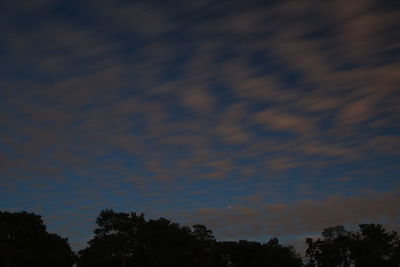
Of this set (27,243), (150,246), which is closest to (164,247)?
(150,246)

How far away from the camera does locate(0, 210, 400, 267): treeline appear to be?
92.8m

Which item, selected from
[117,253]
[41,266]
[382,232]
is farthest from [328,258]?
[41,266]

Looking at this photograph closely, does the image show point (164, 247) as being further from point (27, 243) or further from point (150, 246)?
point (27, 243)

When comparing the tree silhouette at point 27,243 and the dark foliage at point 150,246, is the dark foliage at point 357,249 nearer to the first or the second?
the dark foliage at point 150,246

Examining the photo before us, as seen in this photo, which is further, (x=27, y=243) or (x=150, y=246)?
(x=150, y=246)

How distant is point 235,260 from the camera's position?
119438 mm

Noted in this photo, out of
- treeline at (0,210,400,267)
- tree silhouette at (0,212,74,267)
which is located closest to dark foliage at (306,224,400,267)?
treeline at (0,210,400,267)

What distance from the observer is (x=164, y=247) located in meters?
102

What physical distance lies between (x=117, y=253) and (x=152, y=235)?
9286 millimetres

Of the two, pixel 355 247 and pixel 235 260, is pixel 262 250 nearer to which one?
A: pixel 235 260

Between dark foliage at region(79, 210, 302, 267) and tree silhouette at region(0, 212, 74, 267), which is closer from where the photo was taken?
tree silhouette at region(0, 212, 74, 267)

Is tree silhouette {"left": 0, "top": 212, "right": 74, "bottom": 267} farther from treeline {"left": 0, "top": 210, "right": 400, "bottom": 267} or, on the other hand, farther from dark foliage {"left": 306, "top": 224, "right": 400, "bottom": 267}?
dark foliage {"left": 306, "top": 224, "right": 400, "bottom": 267}

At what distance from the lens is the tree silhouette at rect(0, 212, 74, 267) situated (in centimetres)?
8912

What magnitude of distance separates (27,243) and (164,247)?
2797 cm
